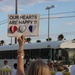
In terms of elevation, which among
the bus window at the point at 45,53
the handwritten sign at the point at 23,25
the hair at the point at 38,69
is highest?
the handwritten sign at the point at 23,25

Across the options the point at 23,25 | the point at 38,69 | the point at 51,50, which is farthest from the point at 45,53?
the point at 38,69

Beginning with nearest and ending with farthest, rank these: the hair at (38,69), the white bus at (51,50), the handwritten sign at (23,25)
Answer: the hair at (38,69)
the handwritten sign at (23,25)
the white bus at (51,50)

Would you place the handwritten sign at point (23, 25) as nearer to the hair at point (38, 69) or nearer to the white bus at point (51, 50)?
the hair at point (38, 69)

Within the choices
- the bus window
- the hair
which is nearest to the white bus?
the bus window

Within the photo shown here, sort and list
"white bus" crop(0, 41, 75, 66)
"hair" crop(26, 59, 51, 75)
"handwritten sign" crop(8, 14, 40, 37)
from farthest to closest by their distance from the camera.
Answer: "white bus" crop(0, 41, 75, 66) → "handwritten sign" crop(8, 14, 40, 37) → "hair" crop(26, 59, 51, 75)

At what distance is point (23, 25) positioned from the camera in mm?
11953

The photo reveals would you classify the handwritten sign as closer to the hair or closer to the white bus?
the hair

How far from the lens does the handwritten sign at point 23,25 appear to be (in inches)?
460

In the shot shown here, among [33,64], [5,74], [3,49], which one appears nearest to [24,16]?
[5,74]

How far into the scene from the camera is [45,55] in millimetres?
26172

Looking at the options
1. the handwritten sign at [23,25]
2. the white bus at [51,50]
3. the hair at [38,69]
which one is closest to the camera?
the hair at [38,69]

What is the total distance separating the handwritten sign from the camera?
11.7 m

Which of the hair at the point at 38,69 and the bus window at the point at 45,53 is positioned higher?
the hair at the point at 38,69

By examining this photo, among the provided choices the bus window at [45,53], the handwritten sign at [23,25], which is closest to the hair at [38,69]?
the handwritten sign at [23,25]
